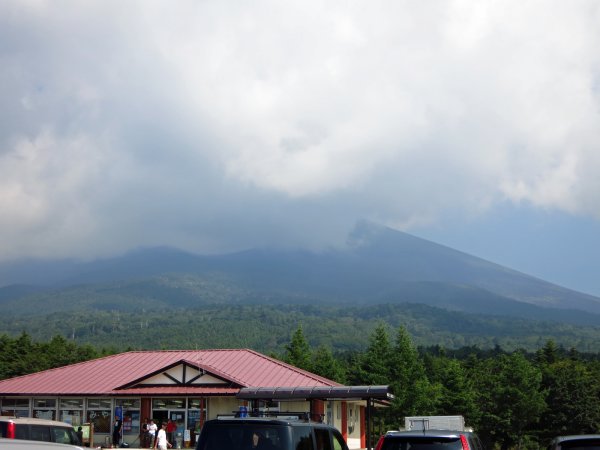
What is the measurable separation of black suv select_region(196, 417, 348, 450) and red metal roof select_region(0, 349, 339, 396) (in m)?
21.2

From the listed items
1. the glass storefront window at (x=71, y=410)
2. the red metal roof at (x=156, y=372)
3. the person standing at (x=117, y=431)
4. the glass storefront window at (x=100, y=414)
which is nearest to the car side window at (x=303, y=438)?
the red metal roof at (x=156, y=372)

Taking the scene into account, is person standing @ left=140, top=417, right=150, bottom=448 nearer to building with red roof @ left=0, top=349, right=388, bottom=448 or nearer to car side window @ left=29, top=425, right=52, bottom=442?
building with red roof @ left=0, top=349, right=388, bottom=448

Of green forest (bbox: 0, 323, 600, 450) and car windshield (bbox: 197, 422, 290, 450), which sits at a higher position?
car windshield (bbox: 197, 422, 290, 450)

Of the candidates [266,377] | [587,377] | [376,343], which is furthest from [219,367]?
[587,377]

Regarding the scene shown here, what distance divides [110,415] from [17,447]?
28.8 meters

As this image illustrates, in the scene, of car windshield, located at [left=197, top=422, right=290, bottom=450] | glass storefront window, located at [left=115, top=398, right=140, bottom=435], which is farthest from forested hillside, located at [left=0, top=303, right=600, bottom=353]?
car windshield, located at [left=197, top=422, right=290, bottom=450]

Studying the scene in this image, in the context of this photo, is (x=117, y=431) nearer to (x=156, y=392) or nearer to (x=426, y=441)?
(x=156, y=392)

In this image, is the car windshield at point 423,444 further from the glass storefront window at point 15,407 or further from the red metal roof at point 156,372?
the glass storefront window at point 15,407

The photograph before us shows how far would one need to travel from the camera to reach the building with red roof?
105 feet

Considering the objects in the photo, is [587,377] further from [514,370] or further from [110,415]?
[110,415]

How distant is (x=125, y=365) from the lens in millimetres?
36562

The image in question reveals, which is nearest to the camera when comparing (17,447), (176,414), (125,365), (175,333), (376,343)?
(17,447)

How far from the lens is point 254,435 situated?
972 cm

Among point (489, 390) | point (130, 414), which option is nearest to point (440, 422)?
point (130, 414)
